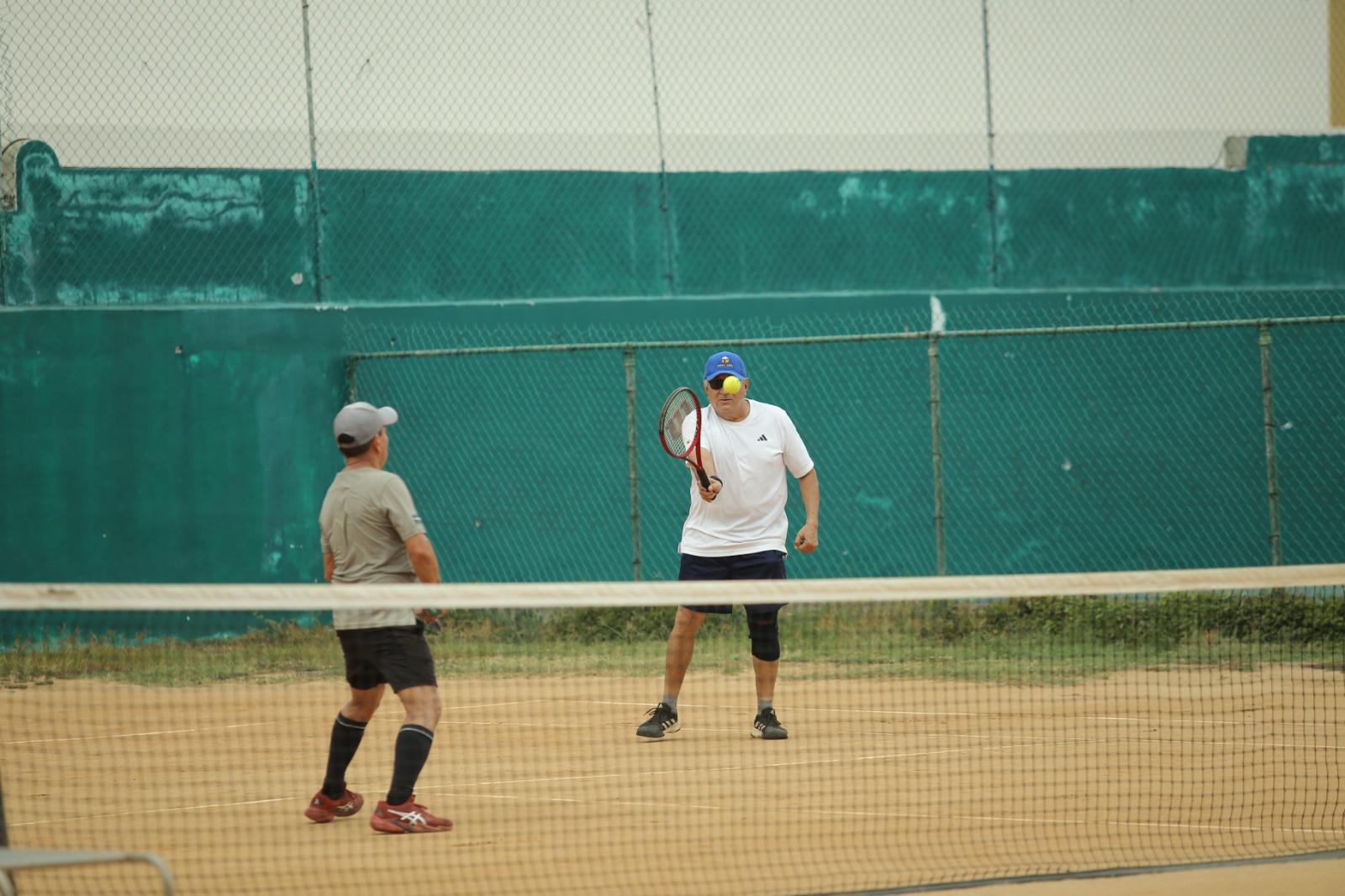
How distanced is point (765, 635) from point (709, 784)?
4.00ft

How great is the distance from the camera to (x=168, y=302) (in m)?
13.7

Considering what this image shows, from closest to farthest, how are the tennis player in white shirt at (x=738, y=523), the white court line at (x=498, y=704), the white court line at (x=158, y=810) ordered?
the white court line at (x=158, y=810) → the tennis player in white shirt at (x=738, y=523) → the white court line at (x=498, y=704)

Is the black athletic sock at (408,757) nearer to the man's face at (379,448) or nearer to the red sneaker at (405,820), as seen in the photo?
the red sneaker at (405,820)

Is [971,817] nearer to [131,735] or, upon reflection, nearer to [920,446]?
[131,735]

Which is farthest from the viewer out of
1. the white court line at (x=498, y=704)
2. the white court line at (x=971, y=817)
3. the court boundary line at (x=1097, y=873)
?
the white court line at (x=498, y=704)

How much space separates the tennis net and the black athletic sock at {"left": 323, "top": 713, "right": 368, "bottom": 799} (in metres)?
0.16

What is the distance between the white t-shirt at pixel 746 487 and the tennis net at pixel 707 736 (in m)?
Result: 0.84

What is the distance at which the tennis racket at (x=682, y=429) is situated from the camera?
8.34m

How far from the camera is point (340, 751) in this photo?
6.43m

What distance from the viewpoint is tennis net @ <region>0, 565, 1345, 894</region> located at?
5.51 meters

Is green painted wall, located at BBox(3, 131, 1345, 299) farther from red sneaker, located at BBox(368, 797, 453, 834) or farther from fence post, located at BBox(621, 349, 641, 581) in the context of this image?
red sneaker, located at BBox(368, 797, 453, 834)

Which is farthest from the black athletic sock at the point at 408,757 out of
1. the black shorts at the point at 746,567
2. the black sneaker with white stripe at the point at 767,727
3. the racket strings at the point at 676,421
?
the racket strings at the point at 676,421

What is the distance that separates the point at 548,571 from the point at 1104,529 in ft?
15.5

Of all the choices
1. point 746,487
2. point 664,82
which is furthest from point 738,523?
point 664,82
